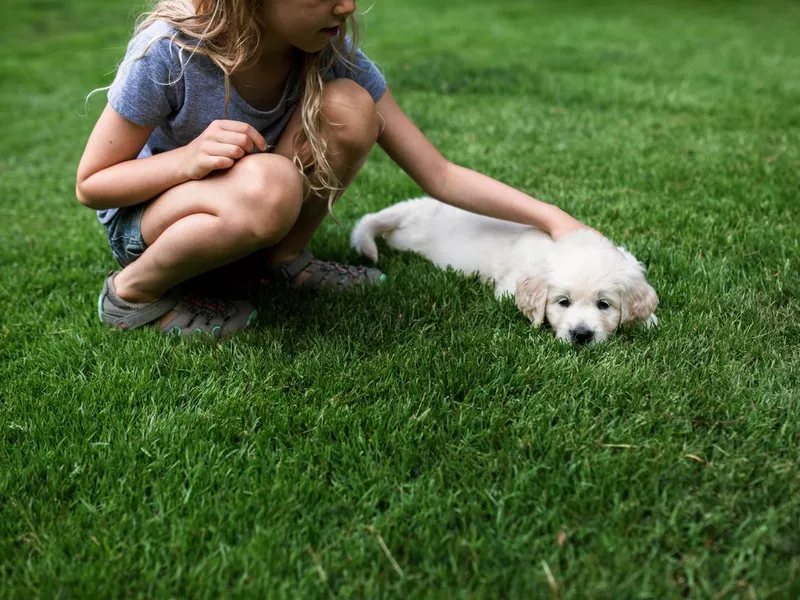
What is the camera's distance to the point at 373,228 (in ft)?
10.6

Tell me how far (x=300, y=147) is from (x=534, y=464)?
127cm

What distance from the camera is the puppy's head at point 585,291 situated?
2.45 meters

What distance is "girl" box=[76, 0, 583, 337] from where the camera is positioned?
2.15m

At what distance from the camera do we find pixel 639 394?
6.56 feet

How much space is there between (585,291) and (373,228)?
41.4 inches

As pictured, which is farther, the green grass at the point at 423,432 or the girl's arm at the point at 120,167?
the girl's arm at the point at 120,167

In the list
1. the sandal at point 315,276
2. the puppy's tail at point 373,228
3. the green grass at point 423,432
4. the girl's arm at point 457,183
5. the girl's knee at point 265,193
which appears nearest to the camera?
the green grass at point 423,432

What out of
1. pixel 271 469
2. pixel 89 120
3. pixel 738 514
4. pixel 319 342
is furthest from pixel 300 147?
pixel 89 120

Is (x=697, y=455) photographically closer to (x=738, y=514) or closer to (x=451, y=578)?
(x=738, y=514)

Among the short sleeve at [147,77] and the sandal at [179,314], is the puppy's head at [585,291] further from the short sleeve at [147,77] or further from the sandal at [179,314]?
the short sleeve at [147,77]

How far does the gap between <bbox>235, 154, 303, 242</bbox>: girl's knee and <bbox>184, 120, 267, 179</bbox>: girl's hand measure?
0.04m

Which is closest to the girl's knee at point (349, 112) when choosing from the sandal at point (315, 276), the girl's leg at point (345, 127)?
the girl's leg at point (345, 127)

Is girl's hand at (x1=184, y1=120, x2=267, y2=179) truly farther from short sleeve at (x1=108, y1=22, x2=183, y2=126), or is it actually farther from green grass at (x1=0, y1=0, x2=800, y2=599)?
green grass at (x1=0, y1=0, x2=800, y2=599)

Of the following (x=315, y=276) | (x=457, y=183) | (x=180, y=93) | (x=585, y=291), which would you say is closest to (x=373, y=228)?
(x=315, y=276)
